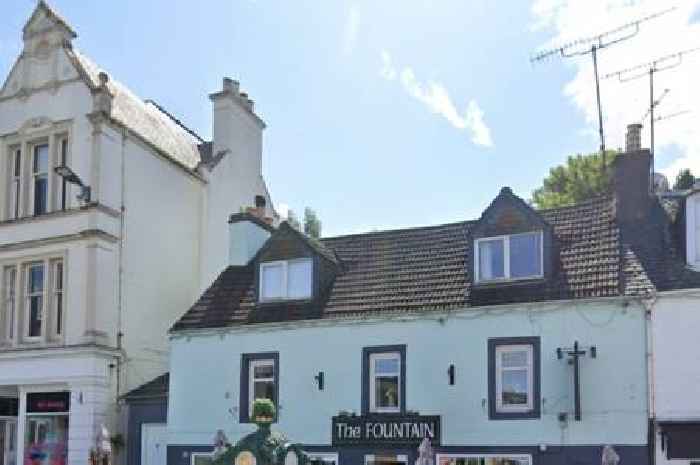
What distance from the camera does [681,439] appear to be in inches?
784

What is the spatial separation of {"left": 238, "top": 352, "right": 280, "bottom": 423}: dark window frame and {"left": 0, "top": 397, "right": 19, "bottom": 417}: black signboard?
8959mm

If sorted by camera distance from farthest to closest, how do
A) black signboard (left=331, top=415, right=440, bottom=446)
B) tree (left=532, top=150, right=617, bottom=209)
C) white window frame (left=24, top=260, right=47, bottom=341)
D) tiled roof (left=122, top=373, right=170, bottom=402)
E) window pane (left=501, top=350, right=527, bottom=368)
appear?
tree (left=532, top=150, right=617, bottom=209) < white window frame (left=24, top=260, right=47, bottom=341) < tiled roof (left=122, top=373, right=170, bottom=402) < black signboard (left=331, top=415, right=440, bottom=446) < window pane (left=501, top=350, right=527, bottom=368)

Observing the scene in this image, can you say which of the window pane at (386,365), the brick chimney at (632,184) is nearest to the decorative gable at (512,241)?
the brick chimney at (632,184)

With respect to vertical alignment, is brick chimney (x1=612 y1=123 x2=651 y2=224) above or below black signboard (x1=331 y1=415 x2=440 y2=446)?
above

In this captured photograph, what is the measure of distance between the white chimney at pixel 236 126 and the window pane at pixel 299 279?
32.5ft

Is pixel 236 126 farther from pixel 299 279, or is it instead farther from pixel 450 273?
pixel 450 273

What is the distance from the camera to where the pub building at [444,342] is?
21016mm

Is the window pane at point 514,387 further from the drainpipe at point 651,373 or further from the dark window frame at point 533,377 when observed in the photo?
the drainpipe at point 651,373

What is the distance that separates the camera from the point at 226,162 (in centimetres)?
3475

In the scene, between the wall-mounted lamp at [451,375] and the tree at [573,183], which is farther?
the tree at [573,183]

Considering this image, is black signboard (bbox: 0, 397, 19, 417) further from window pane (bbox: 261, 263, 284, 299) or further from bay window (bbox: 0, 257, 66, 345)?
window pane (bbox: 261, 263, 284, 299)

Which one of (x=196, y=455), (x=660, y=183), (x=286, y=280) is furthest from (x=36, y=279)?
(x=660, y=183)

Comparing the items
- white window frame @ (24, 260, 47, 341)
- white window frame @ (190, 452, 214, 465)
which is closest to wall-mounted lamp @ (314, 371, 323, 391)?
white window frame @ (190, 452, 214, 465)

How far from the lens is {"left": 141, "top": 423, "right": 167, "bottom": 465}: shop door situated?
27281 millimetres
